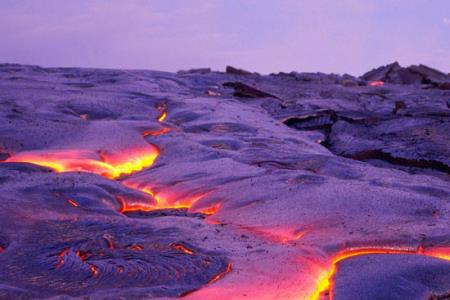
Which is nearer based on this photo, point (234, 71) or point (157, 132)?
point (157, 132)

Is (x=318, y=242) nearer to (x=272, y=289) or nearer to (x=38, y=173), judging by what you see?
(x=272, y=289)

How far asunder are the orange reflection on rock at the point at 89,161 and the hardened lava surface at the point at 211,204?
0.01m

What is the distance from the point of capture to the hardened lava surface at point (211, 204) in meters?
2.05

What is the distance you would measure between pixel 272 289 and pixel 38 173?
74.6 inches

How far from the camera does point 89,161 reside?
3691 mm

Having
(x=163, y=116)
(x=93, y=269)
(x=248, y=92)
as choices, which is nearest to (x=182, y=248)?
(x=93, y=269)

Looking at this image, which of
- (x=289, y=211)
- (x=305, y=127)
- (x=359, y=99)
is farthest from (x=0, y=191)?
(x=359, y=99)

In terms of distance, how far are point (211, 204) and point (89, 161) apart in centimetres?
103

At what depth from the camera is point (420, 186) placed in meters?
3.34

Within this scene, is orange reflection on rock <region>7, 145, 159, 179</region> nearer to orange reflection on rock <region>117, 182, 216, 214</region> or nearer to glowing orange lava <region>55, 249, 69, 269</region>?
orange reflection on rock <region>117, 182, 216, 214</region>

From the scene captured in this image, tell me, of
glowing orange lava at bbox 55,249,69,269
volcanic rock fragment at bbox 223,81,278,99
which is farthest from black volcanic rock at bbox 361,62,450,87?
glowing orange lava at bbox 55,249,69,269

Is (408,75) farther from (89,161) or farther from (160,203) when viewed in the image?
(160,203)

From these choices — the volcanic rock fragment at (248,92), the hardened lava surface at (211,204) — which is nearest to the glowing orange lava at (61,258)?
the hardened lava surface at (211,204)

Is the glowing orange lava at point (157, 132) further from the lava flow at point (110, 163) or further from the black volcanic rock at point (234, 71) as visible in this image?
the black volcanic rock at point (234, 71)
